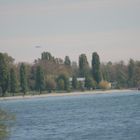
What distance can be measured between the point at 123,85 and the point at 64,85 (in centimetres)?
3017

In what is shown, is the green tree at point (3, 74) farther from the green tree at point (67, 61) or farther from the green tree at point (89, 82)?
the green tree at point (67, 61)

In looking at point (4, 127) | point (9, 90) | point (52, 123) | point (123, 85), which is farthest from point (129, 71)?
point (4, 127)

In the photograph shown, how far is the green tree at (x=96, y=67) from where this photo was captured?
156125 millimetres

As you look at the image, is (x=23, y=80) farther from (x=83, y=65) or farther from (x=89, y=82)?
(x=83, y=65)

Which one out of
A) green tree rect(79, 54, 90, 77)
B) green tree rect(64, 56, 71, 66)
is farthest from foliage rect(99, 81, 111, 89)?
green tree rect(64, 56, 71, 66)

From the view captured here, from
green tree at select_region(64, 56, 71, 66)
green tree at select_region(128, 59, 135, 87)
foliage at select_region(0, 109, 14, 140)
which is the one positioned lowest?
foliage at select_region(0, 109, 14, 140)

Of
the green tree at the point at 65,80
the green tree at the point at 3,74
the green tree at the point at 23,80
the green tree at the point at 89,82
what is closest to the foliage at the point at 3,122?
the green tree at the point at 3,74

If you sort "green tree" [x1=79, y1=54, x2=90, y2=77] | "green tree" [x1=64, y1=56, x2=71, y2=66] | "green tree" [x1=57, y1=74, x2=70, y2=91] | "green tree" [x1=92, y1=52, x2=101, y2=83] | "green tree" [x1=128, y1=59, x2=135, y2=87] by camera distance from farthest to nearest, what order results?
"green tree" [x1=64, y1=56, x2=71, y2=66] < "green tree" [x1=128, y1=59, x2=135, y2=87] < "green tree" [x1=79, y1=54, x2=90, y2=77] < "green tree" [x1=92, y1=52, x2=101, y2=83] < "green tree" [x1=57, y1=74, x2=70, y2=91]

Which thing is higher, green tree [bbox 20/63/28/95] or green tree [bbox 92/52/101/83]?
green tree [bbox 92/52/101/83]

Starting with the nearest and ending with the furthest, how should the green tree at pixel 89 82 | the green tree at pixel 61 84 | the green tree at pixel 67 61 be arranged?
1. the green tree at pixel 61 84
2. the green tree at pixel 89 82
3. the green tree at pixel 67 61

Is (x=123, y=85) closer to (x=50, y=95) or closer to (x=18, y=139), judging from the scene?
(x=50, y=95)

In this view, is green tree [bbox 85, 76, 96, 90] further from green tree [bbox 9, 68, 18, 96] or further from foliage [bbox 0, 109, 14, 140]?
foliage [bbox 0, 109, 14, 140]

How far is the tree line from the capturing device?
13525cm

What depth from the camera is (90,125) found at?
5619cm
